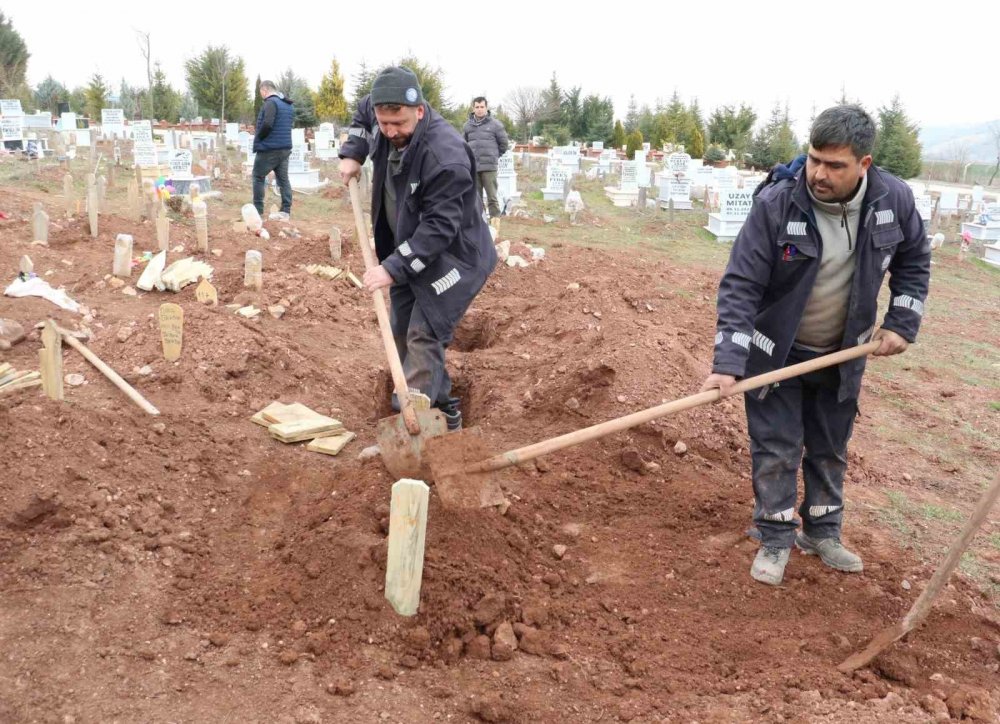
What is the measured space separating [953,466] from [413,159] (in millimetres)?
3547

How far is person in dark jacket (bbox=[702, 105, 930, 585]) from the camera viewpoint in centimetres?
297

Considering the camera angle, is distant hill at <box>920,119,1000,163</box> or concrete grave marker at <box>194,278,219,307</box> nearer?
concrete grave marker at <box>194,278,219,307</box>

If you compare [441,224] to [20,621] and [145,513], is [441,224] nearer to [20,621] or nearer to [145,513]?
[145,513]

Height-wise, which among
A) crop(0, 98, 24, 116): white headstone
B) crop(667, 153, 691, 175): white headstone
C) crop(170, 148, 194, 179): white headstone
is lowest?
crop(170, 148, 194, 179): white headstone

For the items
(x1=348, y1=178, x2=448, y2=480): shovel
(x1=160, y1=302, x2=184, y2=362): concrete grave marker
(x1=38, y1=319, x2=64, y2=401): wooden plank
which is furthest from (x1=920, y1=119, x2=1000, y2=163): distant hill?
(x1=38, y1=319, x2=64, y2=401): wooden plank

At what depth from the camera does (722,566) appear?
11.3ft

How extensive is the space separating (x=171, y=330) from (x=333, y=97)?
3094 centimetres

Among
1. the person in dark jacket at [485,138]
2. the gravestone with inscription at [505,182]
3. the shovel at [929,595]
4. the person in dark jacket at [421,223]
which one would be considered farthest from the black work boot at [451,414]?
the gravestone with inscription at [505,182]

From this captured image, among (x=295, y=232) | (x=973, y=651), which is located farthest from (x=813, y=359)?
(x=295, y=232)

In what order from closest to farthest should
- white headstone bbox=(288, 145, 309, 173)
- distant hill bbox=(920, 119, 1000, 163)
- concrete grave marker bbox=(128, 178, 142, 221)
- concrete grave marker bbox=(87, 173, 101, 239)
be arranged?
concrete grave marker bbox=(87, 173, 101, 239) → concrete grave marker bbox=(128, 178, 142, 221) → white headstone bbox=(288, 145, 309, 173) → distant hill bbox=(920, 119, 1000, 163)

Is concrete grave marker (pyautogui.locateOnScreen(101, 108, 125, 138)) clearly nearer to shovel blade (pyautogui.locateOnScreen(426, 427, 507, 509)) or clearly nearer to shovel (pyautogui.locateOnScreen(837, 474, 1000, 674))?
shovel blade (pyautogui.locateOnScreen(426, 427, 507, 509))

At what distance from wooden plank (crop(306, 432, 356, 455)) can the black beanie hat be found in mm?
1798

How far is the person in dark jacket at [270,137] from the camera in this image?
1030cm

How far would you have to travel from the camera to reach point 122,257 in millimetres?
6910
